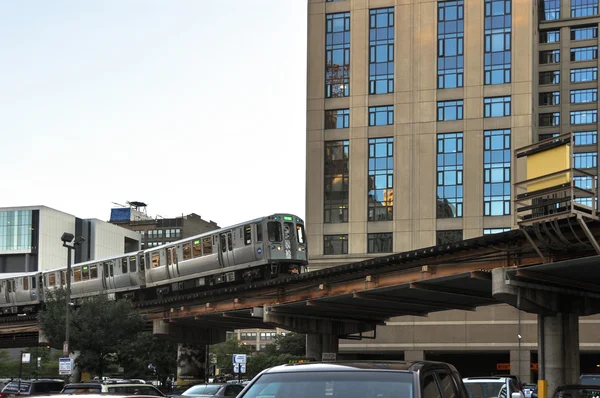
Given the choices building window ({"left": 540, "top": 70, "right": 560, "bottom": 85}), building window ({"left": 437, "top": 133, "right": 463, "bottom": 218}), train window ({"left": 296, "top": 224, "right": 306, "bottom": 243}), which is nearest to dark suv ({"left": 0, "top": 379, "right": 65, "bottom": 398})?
train window ({"left": 296, "top": 224, "right": 306, "bottom": 243})

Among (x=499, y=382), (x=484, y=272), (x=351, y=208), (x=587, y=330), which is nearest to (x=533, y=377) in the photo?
(x=587, y=330)

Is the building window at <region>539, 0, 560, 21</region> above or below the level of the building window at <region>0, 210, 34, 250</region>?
above

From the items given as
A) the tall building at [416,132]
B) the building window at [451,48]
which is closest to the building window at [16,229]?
the tall building at [416,132]

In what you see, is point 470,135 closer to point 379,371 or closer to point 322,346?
point 322,346

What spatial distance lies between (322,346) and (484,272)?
2083 centimetres

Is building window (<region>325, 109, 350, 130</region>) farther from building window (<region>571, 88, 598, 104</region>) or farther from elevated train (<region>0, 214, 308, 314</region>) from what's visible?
building window (<region>571, 88, 598, 104</region>)

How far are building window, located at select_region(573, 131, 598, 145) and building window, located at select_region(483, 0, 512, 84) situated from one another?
27558 millimetres

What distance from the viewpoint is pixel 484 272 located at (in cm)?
3369

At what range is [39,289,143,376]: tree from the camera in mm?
50219

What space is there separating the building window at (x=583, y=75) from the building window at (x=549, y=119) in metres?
4.20

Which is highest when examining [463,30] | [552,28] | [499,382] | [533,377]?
[552,28]

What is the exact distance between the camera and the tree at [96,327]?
50219mm

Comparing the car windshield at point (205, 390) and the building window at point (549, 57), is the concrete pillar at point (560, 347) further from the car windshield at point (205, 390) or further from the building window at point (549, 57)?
the building window at point (549, 57)

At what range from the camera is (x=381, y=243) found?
79750 mm
